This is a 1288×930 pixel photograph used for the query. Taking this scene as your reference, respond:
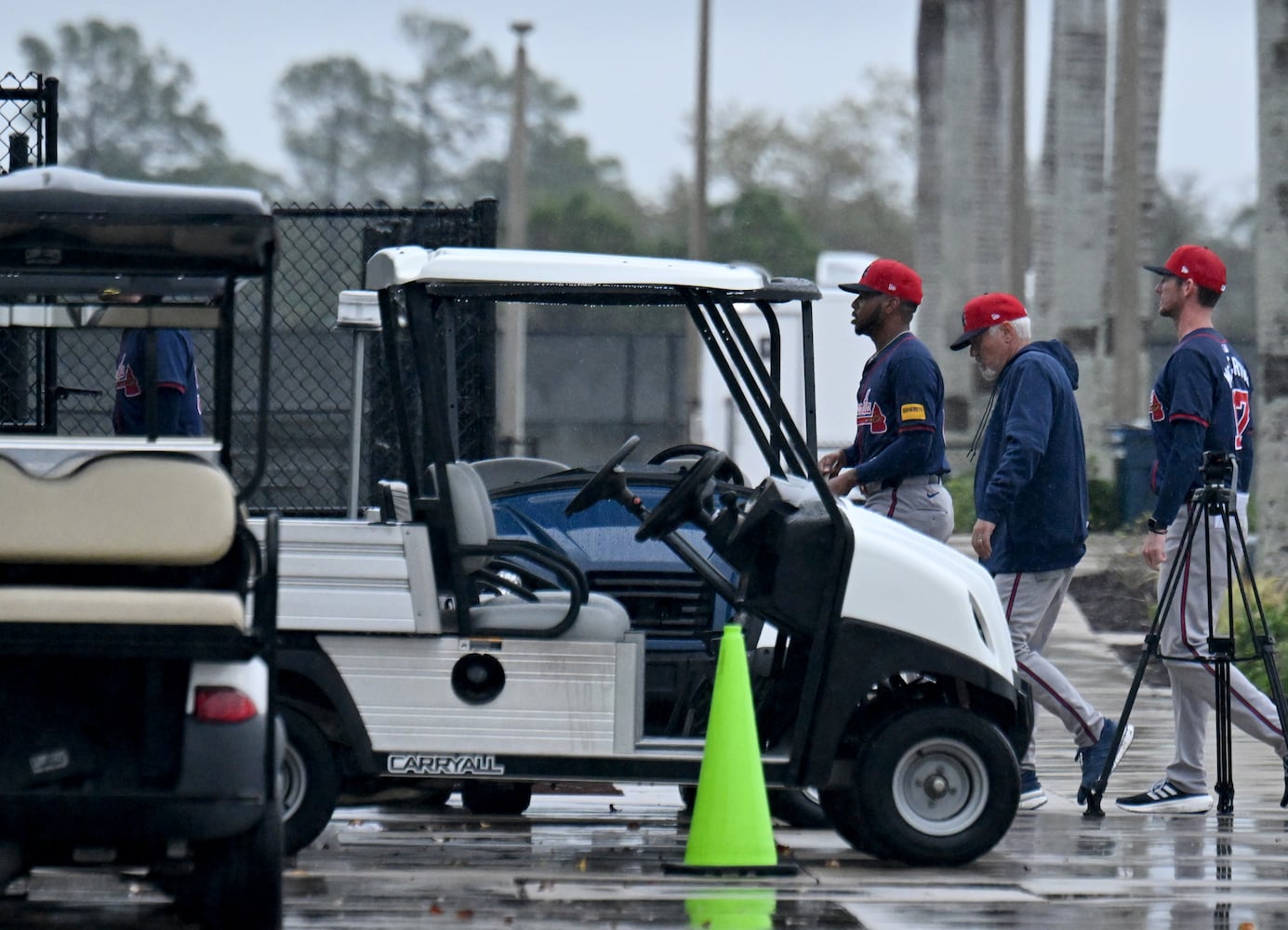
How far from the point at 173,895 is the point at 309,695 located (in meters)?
1.30

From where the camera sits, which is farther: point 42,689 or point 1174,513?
point 1174,513

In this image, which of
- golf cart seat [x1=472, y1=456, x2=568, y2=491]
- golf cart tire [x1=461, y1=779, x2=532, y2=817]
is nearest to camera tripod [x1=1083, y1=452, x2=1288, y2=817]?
golf cart tire [x1=461, y1=779, x2=532, y2=817]

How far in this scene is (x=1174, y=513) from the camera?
7.77 meters

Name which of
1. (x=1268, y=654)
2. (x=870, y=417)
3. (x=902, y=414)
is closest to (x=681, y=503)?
(x=902, y=414)

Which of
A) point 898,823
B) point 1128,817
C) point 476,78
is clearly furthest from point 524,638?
point 476,78

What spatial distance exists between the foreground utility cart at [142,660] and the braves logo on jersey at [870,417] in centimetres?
335

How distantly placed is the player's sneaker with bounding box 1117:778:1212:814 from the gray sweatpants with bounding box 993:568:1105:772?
0.90 ft

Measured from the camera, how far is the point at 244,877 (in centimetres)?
504

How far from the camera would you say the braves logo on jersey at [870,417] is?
816cm

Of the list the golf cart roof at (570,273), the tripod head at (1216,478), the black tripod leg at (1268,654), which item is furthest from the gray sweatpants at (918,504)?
the golf cart roof at (570,273)

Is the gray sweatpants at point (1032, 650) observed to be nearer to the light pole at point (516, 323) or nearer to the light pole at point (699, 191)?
the light pole at point (516, 323)

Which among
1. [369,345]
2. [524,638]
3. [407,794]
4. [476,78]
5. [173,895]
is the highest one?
[476,78]

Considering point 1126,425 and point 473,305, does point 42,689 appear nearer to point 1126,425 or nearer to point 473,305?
point 473,305

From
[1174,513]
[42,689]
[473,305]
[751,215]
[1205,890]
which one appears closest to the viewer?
[42,689]
